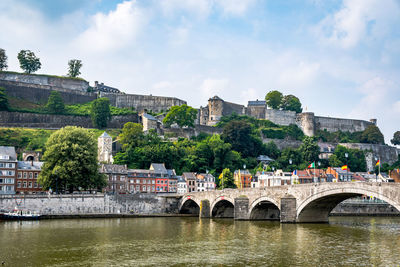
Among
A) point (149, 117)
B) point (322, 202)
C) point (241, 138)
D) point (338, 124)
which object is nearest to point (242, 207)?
point (322, 202)

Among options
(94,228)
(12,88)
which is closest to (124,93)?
(12,88)

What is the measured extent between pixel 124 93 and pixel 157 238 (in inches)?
2661

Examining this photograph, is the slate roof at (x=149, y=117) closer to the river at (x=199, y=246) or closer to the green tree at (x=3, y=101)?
the green tree at (x=3, y=101)

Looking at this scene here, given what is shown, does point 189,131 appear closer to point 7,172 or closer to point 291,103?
point 291,103

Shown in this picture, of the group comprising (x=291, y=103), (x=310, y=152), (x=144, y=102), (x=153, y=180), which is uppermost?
(x=291, y=103)

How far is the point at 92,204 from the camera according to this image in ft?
159

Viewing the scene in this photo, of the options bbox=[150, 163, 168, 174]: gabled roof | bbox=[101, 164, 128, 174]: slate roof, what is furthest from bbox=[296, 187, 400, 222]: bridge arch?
bbox=[150, 163, 168, 174]: gabled roof

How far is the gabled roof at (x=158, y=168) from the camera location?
62.4m

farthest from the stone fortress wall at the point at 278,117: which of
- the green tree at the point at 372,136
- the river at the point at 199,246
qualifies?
the river at the point at 199,246

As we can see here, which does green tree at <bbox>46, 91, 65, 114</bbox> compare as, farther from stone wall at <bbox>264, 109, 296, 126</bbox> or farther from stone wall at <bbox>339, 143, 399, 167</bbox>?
stone wall at <bbox>339, 143, 399, 167</bbox>

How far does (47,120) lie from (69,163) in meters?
35.8

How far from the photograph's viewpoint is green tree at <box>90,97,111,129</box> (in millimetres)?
80062

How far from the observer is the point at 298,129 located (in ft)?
316

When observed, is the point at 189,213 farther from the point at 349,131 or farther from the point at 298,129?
the point at 349,131
